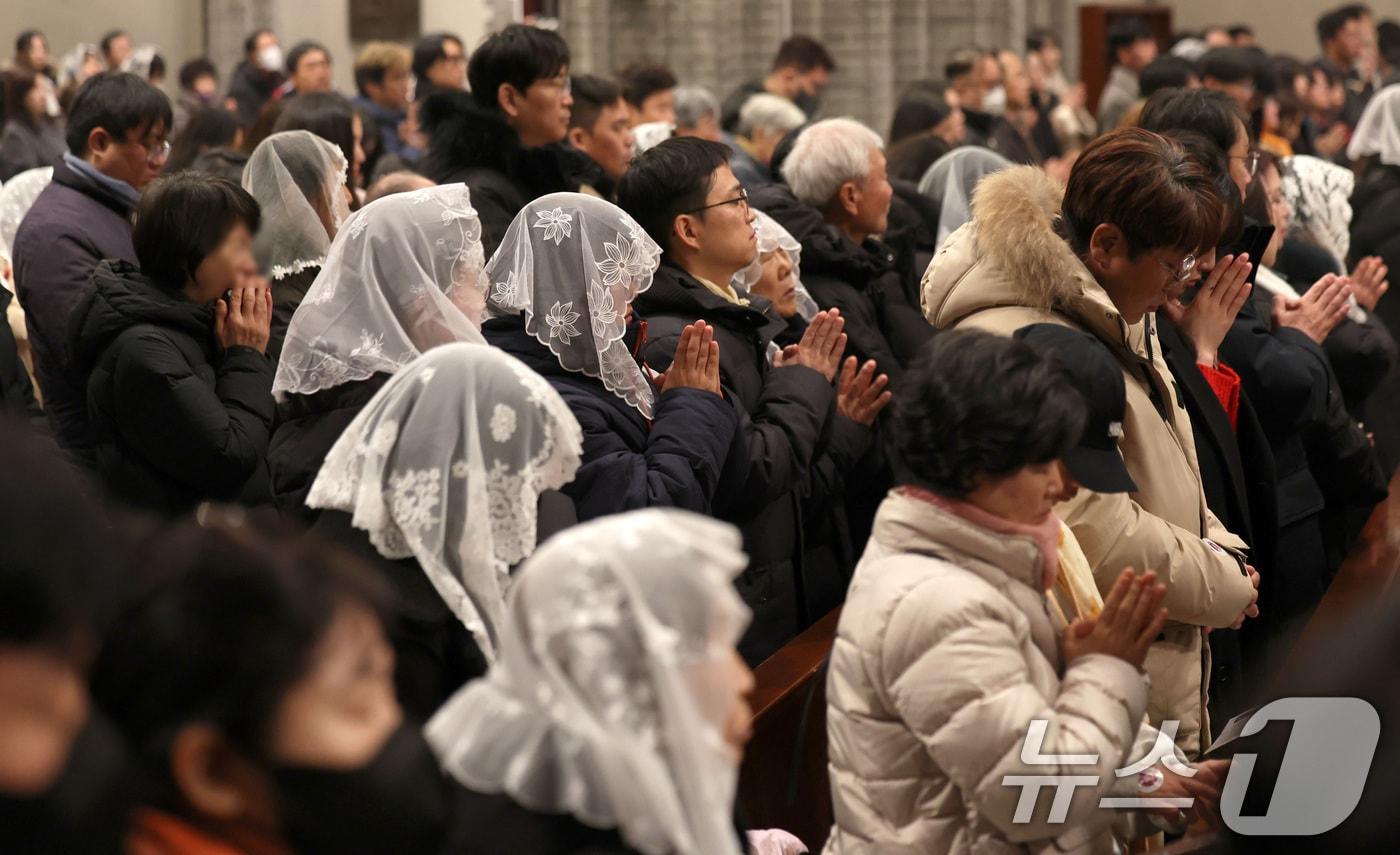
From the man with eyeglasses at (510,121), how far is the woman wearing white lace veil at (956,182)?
1561mm

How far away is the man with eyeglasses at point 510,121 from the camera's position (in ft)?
18.8

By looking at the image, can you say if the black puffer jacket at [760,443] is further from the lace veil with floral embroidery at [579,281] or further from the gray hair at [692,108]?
the gray hair at [692,108]

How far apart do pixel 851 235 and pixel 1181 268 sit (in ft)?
7.55

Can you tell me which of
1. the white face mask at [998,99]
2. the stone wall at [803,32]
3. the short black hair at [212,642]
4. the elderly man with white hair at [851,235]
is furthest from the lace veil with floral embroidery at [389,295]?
the stone wall at [803,32]

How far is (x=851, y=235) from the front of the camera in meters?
5.81

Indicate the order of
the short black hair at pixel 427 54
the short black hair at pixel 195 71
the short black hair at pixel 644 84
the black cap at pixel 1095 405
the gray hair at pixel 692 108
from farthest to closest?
the short black hair at pixel 195 71
the gray hair at pixel 692 108
the short black hair at pixel 644 84
the short black hair at pixel 427 54
the black cap at pixel 1095 405

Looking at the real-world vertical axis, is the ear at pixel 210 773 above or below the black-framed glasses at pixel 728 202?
below

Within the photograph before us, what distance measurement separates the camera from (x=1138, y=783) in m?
2.88

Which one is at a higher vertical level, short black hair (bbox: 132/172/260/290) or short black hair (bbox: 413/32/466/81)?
short black hair (bbox: 413/32/466/81)

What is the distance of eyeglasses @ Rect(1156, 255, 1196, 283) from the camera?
11.6 ft

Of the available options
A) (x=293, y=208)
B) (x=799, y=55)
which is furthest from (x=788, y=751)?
(x=799, y=55)

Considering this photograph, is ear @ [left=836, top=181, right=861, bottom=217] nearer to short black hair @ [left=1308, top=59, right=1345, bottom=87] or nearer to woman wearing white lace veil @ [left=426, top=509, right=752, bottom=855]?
woman wearing white lace veil @ [left=426, top=509, right=752, bottom=855]

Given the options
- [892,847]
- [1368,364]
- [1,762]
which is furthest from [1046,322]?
[1368,364]

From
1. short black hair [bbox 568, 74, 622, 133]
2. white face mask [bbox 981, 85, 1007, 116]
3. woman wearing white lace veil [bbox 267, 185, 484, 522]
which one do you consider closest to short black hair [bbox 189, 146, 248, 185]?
short black hair [bbox 568, 74, 622, 133]
